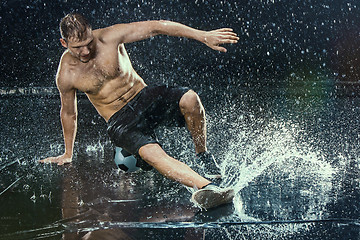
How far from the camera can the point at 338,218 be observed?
1.69m

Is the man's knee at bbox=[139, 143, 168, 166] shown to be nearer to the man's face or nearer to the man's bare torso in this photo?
Answer: the man's bare torso

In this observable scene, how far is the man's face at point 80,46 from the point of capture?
2076 millimetres

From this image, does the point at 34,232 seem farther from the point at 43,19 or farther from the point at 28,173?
the point at 43,19

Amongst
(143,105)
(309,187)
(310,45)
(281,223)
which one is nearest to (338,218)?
(281,223)

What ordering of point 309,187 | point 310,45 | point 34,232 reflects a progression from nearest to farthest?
1. point 34,232
2. point 309,187
3. point 310,45

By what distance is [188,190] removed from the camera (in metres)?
2.14

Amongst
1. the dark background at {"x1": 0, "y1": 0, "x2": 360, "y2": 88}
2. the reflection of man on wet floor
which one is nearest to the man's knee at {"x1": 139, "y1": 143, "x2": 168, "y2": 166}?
the reflection of man on wet floor

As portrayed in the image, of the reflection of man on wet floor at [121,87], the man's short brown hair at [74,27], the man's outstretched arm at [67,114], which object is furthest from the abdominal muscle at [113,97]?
the man's short brown hair at [74,27]

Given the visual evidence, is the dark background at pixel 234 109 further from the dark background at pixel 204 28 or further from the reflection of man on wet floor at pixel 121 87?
the reflection of man on wet floor at pixel 121 87

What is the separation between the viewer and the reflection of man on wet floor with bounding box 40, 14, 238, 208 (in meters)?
2.12

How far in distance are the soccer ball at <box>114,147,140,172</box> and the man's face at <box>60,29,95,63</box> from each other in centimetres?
66

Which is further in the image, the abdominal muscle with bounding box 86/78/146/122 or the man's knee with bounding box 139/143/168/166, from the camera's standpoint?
the abdominal muscle with bounding box 86/78/146/122

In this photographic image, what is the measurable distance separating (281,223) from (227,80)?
25.3 feet

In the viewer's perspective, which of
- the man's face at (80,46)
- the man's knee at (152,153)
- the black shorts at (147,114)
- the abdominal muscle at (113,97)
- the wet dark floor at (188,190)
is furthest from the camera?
the abdominal muscle at (113,97)
